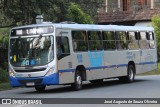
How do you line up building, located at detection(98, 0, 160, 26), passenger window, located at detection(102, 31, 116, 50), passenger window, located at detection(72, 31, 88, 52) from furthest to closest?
building, located at detection(98, 0, 160, 26) → passenger window, located at detection(102, 31, 116, 50) → passenger window, located at detection(72, 31, 88, 52)

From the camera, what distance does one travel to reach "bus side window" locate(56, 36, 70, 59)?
2200cm

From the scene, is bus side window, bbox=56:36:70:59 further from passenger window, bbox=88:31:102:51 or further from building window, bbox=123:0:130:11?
building window, bbox=123:0:130:11

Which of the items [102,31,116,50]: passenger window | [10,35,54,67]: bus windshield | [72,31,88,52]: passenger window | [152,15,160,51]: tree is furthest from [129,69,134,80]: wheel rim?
[152,15,160,51]: tree

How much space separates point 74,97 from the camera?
19.4 m

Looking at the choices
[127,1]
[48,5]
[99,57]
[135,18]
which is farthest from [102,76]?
[127,1]

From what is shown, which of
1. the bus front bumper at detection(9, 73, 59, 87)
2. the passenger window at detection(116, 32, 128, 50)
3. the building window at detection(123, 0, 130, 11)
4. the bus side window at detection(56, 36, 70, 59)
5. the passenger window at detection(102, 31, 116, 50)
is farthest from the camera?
the building window at detection(123, 0, 130, 11)

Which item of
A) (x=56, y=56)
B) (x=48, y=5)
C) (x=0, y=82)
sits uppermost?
(x=48, y=5)

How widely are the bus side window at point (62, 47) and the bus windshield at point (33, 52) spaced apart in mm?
375

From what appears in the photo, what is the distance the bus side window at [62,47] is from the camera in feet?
72.2

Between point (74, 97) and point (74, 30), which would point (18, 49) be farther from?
point (74, 97)

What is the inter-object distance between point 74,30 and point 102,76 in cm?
317

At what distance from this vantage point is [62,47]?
22.2 m

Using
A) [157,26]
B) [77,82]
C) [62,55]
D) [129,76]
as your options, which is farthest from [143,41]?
[157,26]

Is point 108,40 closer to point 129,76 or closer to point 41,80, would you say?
point 129,76
